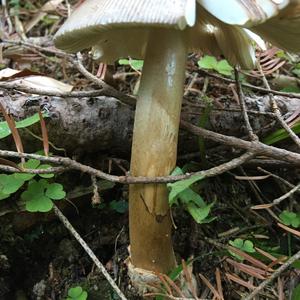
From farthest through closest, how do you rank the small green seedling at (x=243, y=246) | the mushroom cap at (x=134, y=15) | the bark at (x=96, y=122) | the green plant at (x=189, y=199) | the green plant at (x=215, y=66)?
the green plant at (x=215, y=66), the bark at (x=96, y=122), the small green seedling at (x=243, y=246), the green plant at (x=189, y=199), the mushroom cap at (x=134, y=15)

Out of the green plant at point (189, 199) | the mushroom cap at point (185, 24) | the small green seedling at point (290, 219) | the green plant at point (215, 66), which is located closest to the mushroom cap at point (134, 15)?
the mushroom cap at point (185, 24)

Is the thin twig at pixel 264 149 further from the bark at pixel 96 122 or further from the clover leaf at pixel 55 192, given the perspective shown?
the clover leaf at pixel 55 192

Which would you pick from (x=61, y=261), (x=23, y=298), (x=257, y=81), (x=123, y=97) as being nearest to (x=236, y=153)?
(x=123, y=97)

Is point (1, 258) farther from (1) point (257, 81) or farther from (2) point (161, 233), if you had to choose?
(1) point (257, 81)

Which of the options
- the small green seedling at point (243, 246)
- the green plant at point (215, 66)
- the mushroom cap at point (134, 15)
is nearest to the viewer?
the mushroom cap at point (134, 15)

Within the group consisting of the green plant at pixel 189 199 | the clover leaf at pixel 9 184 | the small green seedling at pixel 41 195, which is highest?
the green plant at pixel 189 199

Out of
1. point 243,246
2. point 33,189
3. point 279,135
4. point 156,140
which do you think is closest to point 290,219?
point 243,246

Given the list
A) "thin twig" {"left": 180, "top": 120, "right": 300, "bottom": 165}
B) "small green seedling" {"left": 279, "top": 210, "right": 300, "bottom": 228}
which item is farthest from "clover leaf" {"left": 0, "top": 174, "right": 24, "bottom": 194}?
"small green seedling" {"left": 279, "top": 210, "right": 300, "bottom": 228}

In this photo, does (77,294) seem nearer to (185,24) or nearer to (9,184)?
(9,184)
